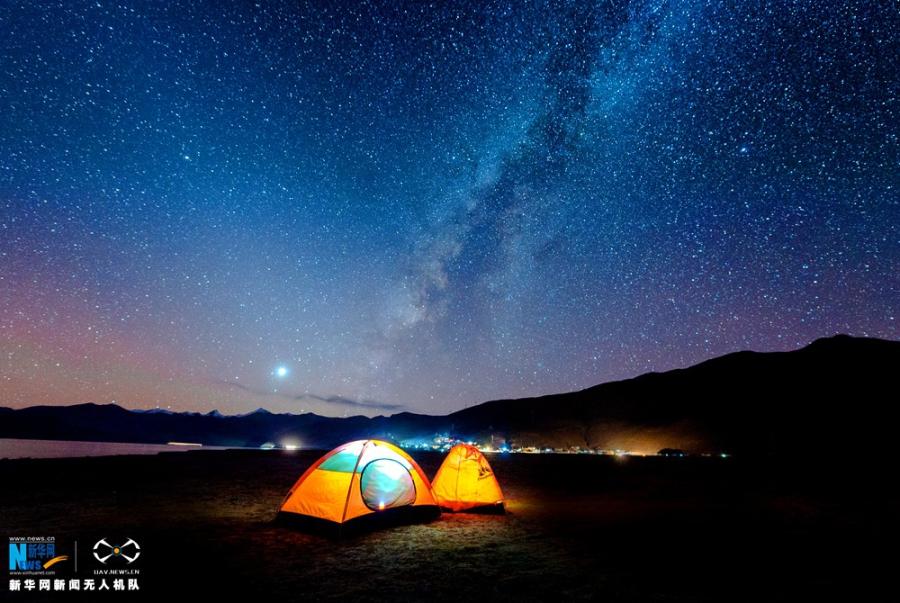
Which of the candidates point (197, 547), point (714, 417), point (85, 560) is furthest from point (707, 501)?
point (714, 417)

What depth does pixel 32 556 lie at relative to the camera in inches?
248

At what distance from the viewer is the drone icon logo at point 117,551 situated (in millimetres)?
6492

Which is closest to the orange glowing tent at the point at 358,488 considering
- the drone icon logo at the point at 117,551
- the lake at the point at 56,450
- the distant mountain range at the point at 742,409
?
the drone icon logo at the point at 117,551

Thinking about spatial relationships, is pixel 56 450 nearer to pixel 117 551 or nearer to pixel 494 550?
pixel 117 551

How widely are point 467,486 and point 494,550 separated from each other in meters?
3.98

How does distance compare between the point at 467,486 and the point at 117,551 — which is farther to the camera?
the point at 467,486

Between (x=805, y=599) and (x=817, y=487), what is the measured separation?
2140cm

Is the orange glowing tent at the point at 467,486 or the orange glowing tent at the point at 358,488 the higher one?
the orange glowing tent at the point at 358,488

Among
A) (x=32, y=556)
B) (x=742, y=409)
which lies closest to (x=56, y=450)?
(x=32, y=556)

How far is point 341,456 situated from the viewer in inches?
368

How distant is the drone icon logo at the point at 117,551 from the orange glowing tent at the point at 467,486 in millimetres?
6435

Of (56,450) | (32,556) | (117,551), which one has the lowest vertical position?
(56,450)

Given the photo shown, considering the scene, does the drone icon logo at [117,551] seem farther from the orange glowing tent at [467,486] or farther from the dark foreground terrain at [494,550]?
the orange glowing tent at [467,486]

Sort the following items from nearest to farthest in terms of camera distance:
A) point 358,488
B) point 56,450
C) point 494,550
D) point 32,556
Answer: point 32,556 < point 494,550 < point 358,488 < point 56,450
